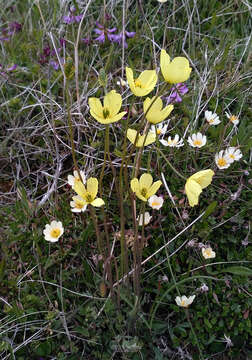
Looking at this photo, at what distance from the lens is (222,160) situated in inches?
66.9

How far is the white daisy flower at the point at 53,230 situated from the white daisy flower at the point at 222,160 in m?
0.69

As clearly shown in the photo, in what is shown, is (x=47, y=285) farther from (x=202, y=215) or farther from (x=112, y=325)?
(x=202, y=215)

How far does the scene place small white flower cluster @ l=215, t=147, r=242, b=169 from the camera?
1689 millimetres

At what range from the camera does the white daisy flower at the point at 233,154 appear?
66.6 inches

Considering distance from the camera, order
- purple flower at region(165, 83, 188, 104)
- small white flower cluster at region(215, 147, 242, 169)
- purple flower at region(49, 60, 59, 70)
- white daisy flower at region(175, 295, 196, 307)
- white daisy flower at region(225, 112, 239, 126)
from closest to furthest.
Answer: white daisy flower at region(175, 295, 196, 307) → small white flower cluster at region(215, 147, 242, 169) → white daisy flower at region(225, 112, 239, 126) → purple flower at region(165, 83, 188, 104) → purple flower at region(49, 60, 59, 70)

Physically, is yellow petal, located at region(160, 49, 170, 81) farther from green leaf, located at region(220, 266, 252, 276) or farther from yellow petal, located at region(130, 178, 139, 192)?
green leaf, located at region(220, 266, 252, 276)

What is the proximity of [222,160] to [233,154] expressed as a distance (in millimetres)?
55

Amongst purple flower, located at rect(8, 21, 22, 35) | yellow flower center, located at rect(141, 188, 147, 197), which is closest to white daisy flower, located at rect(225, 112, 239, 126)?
yellow flower center, located at rect(141, 188, 147, 197)

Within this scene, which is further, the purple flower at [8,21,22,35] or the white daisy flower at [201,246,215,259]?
the purple flower at [8,21,22,35]

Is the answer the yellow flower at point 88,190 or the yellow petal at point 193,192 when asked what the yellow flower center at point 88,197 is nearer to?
Result: the yellow flower at point 88,190

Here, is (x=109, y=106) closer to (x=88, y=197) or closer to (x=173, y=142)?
(x=88, y=197)

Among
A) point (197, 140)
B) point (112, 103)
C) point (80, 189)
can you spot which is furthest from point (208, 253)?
point (112, 103)

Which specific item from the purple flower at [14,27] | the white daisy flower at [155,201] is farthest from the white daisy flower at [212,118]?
the purple flower at [14,27]

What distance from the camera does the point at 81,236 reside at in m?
1.60
